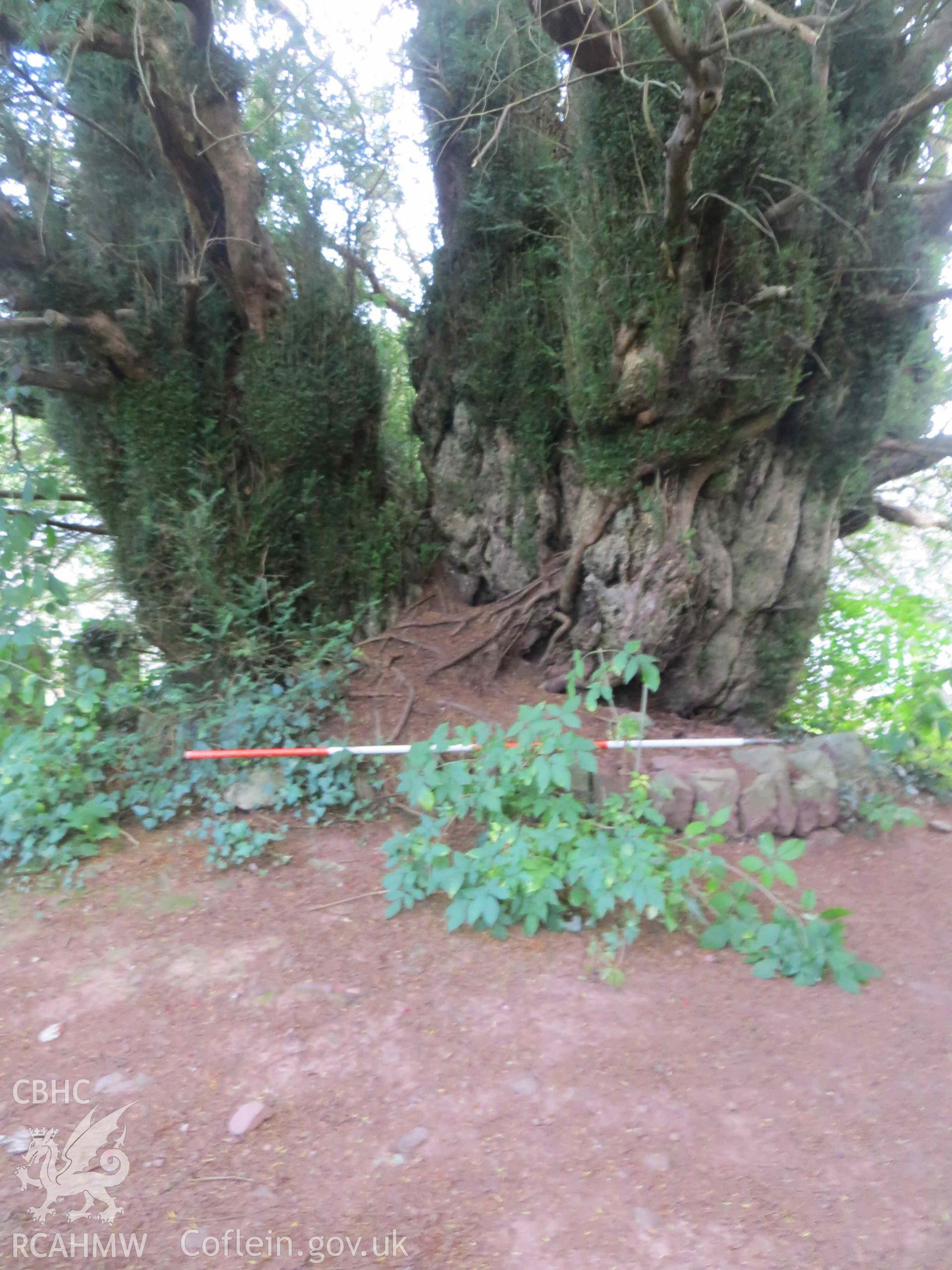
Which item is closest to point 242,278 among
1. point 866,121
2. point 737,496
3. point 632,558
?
point 632,558

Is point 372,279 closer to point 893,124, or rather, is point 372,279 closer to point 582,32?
point 582,32

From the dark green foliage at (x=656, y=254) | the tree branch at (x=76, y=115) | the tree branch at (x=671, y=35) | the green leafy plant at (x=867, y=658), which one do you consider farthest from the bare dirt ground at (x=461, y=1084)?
the tree branch at (x=76, y=115)

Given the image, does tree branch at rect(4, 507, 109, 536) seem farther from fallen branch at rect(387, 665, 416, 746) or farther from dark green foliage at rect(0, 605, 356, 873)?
fallen branch at rect(387, 665, 416, 746)

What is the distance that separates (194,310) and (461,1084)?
217 inches

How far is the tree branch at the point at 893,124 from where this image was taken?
15.2 ft

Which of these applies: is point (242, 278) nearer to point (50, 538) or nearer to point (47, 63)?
point (47, 63)

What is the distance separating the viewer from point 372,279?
24.4 ft

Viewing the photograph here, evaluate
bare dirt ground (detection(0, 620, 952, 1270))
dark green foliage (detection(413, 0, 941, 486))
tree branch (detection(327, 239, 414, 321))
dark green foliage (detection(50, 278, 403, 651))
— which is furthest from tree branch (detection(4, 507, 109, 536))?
bare dirt ground (detection(0, 620, 952, 1270))

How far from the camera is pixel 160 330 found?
5.99 m

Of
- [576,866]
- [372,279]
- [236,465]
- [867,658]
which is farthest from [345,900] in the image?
[867,658]

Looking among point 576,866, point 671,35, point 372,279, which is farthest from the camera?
point 372,279

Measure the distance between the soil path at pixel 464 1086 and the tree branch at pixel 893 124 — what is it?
4462 millimetres

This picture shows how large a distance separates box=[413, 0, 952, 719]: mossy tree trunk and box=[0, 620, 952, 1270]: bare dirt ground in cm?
296

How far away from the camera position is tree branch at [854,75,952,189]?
4.62 meters
